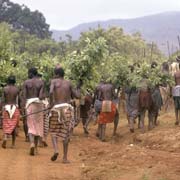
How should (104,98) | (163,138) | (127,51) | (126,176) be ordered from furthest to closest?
(127,51)
(104,98)
(163,138)
(126,176)

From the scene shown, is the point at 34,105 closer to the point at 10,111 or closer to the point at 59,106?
Answer: the point at 10,111

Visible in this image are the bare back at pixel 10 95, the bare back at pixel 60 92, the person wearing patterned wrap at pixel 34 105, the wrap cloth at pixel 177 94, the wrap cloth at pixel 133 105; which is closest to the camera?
the bare back at pixel 60 92

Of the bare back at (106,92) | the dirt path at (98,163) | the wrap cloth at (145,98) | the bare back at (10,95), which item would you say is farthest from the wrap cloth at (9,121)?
the wrap cloth at (145,98)

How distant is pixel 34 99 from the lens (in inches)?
489

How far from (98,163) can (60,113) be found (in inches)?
47.9

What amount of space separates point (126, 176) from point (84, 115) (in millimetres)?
8889

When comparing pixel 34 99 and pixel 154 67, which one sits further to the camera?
pixel 154 67

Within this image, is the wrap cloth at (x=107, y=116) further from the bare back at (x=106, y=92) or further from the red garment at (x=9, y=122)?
the red garment at (x=9, y=122)

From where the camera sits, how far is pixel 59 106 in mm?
11305

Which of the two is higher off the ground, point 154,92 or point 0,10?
point 0,10

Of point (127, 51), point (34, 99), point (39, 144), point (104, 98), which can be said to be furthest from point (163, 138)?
point (127, 51)

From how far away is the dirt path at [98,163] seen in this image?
9.48 metres

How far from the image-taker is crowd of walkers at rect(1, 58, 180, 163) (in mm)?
11297

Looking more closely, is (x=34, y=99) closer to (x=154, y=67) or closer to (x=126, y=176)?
(x=126, y=176)
